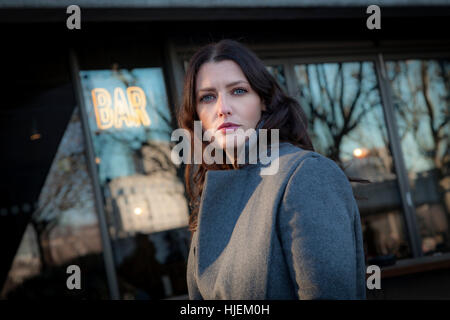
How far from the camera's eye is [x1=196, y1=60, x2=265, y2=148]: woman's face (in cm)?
144

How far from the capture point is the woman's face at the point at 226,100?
4.71 ft

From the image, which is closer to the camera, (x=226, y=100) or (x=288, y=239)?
(x=288, y=239)

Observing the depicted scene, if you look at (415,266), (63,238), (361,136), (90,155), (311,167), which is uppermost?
(361,136)

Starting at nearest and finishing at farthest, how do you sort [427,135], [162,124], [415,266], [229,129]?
[229,129] → [415,266] → [162,124] → [427,135]

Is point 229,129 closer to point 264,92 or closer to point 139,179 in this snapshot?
point 264,92

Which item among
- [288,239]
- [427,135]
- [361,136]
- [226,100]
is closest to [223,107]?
[226,100]

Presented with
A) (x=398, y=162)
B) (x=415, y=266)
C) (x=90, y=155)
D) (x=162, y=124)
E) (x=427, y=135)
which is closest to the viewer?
(x=90, y=155)

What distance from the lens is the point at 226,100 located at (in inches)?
57.2

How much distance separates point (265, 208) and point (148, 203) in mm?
3866

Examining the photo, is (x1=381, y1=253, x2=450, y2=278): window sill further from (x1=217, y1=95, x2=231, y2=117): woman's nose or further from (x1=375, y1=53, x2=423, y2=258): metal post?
(x1=217, y1=95, x2=231, y2=117): woman's nose

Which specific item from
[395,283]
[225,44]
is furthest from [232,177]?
[395,283]

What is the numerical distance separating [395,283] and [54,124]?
4306mm

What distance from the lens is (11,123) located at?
543cm
